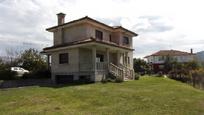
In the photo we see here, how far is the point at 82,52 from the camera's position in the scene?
26000 millimetres

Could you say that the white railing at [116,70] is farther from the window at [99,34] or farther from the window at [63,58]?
the window at [99,34]

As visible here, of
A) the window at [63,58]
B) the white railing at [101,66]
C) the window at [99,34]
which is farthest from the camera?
the window at [99,34]

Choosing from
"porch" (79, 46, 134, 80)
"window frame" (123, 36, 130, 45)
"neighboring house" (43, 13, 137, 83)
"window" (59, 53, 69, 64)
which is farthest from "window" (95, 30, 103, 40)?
"window frame" (123, 36, 130, 45)

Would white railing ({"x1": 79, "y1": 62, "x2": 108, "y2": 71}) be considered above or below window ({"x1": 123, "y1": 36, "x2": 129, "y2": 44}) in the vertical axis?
below

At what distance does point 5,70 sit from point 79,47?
373 inches

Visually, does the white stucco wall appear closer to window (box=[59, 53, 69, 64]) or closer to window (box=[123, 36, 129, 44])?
window (box=[59, 53, 69, 64])

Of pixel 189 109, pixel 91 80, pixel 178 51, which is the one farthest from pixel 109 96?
pixel 178 51

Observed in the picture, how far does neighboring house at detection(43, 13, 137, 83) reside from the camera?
943 inches

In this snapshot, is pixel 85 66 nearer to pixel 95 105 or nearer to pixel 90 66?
pixel 90 66

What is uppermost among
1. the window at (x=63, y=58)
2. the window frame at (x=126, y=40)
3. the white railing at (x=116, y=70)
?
the window frame at (x=126, y=40)

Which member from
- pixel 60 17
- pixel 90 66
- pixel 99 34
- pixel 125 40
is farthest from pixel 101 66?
pixel 125 40

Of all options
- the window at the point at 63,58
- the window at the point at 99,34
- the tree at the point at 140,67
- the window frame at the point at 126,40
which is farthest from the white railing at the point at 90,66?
the tree at the point at 140,67

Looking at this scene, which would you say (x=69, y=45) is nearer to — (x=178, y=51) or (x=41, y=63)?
(x=41, y=63)

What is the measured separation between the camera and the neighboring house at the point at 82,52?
78.6ft
